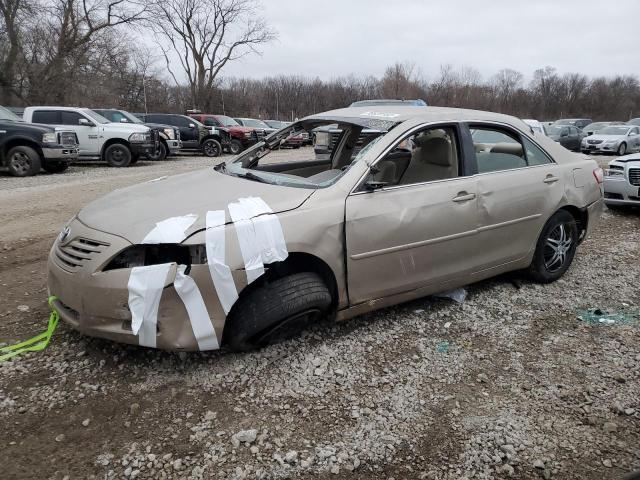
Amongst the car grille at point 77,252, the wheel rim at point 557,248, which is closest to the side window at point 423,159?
the wheel rim at point 557,248

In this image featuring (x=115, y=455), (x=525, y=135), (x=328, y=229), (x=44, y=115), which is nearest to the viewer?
(x=115, y=455)

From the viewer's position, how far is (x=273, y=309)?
2.71 metres

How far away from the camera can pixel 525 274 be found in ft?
14.0

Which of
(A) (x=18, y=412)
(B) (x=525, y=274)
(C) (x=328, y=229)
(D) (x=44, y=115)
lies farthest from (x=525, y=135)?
(D) (x=44, y=115)

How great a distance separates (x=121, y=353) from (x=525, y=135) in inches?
143

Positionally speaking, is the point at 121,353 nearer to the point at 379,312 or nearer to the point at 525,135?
the point at 379,312

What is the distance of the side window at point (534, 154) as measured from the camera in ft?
13.2

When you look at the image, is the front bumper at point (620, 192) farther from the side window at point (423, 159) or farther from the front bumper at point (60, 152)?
the front bumper at point (60, 152)

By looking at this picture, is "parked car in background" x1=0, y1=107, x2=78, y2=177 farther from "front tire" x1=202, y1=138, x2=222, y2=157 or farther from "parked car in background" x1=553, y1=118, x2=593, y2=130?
"parked car in background" x1=553, y1=118, x2=593, y2=130

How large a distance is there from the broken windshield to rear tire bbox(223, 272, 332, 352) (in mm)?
751

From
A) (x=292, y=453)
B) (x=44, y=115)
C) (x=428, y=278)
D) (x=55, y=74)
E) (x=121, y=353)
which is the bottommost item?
(x=292, y=453)

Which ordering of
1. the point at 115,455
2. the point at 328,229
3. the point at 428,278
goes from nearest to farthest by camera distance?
the point at 115,455
the point at 328,229
the point at 428,278

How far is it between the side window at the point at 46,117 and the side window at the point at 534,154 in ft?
42.3

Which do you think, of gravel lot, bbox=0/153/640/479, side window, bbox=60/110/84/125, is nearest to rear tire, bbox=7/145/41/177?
side window, bbox=60/110/84/125
